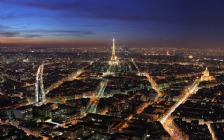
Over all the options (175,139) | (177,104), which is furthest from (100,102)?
(175,139)

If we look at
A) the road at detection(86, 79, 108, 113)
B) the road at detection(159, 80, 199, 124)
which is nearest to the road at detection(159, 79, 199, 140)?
the road at detection(159, 80, 199, 124)

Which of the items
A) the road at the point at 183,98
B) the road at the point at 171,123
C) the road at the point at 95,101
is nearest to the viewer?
the road at the point at 171,123

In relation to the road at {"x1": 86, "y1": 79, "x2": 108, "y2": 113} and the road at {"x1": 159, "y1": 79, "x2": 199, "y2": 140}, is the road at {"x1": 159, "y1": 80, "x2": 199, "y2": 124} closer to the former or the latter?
the road at {"x1": 159, "y1": 79, "x2": 199, "y2": 140}

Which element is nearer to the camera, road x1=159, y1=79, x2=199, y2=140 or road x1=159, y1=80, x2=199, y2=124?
road x1=159, y1=79, x2=199, y2=140

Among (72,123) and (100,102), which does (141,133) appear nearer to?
(72,123)

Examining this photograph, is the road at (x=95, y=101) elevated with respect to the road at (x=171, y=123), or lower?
elevated

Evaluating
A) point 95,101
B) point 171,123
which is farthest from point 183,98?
point 95,101

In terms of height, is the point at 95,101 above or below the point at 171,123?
above

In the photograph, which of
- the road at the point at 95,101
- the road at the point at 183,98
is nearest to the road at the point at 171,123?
the road at the point at 183,98

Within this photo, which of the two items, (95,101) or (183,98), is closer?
(95,101)

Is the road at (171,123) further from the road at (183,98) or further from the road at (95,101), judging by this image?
the road at (95,101)

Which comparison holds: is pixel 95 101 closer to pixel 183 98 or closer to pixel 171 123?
pixel 171 123

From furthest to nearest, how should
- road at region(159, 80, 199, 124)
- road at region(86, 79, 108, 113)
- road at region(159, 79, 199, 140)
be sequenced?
road at region(86, 79, 108, 113) → road at region(159, 80, 199, 124) → road at region(159, 79, 199, 140)
